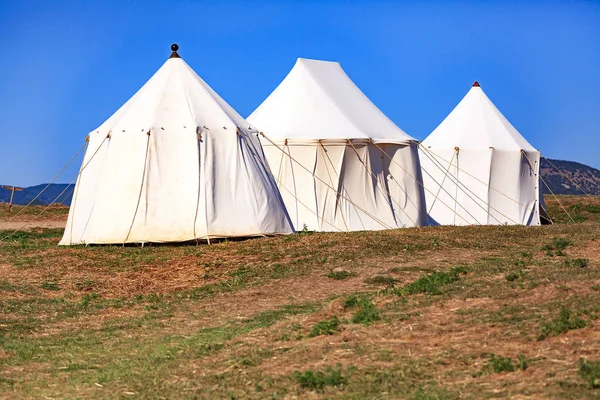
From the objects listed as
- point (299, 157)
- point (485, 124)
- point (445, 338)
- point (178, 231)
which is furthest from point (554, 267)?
point (485, 124)

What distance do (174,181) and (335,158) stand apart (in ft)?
19.9

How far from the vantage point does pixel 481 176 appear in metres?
31.6

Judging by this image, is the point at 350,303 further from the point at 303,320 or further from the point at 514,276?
the point at 514,276

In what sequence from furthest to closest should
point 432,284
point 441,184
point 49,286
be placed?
1. point 441,184
2. point 49,286
3. point 432,284

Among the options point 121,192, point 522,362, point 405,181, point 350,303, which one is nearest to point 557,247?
point 350,303

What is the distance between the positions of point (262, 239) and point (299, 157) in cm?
611

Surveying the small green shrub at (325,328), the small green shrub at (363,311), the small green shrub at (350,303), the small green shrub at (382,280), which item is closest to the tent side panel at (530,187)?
the small green shrub at (382,280)

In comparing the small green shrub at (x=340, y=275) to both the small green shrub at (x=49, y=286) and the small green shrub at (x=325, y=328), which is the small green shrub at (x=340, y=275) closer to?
the small green shrub at (x=49, y=286)

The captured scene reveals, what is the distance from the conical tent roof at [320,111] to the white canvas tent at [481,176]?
3535 millimetres

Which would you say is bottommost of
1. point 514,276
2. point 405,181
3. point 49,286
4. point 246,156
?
point 49,286

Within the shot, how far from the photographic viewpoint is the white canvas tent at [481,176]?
103 feet

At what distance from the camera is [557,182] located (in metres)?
104

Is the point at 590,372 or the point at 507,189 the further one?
the point at 507,189

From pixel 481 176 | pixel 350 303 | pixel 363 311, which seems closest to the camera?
pixel 363 311
